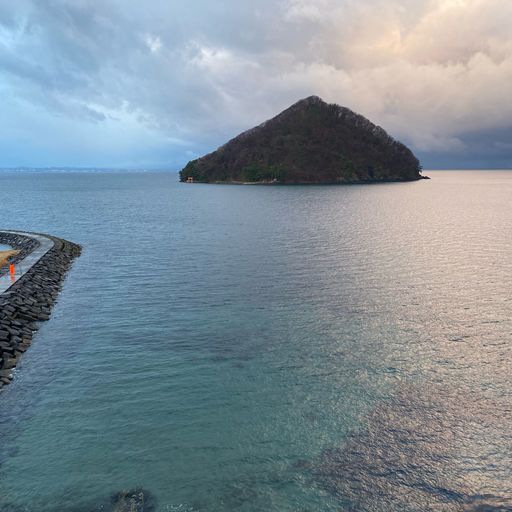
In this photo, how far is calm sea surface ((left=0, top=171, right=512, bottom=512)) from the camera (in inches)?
574

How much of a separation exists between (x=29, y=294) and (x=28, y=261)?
1378cm

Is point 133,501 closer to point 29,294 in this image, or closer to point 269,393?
point 269,393

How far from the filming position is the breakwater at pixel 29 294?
25467 millimetres

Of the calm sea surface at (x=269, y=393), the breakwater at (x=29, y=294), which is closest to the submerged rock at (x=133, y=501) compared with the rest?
the calm sea surface at (x=269, y=393)

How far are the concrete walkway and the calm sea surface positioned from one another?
473cm

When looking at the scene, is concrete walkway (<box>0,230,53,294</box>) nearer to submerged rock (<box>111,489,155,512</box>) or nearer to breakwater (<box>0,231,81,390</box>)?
breakwater (<box>0,231,81,390</box>)

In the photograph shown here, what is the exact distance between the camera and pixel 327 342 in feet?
84.9

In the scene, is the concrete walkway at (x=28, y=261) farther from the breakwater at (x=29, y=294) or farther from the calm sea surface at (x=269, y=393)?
the calm sea surface at (x=269, y=393)

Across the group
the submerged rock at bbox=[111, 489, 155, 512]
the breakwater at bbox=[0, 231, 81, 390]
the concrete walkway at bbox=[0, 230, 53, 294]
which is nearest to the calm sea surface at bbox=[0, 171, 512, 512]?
the submerged rock at bbox=[111, 489, 155, 512]

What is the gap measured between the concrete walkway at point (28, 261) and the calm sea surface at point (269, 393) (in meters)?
4.73

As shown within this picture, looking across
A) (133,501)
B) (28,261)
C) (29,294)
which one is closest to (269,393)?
(133,501)

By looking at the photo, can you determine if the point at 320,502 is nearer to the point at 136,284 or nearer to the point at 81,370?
the point at 81,370

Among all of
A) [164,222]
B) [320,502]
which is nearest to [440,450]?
[320,502]

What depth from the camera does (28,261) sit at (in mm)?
46906
